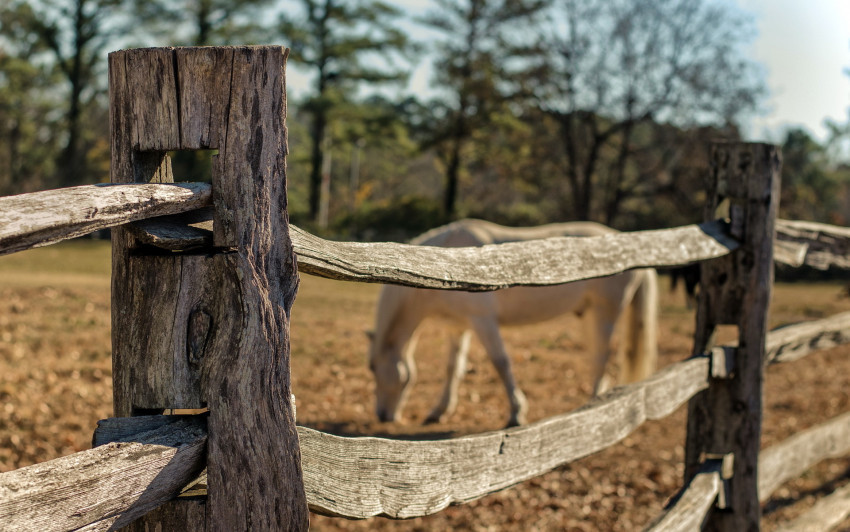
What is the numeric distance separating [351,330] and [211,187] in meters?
9.69

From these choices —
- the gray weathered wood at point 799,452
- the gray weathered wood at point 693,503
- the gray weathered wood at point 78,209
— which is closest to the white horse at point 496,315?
the gray weathered wood at point 799,452

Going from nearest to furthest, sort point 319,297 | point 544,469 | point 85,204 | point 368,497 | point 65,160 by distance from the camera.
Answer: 1. point 85,204
2. point 368,497
3. point 544,469
4. point 319,297
5. point 65,160

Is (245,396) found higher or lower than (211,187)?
lower

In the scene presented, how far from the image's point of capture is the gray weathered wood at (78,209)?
124cm

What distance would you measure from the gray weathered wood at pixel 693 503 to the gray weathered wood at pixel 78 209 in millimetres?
2203

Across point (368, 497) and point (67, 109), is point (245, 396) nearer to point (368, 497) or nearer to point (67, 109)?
point (368, 497)

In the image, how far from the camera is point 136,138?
5.16 ft

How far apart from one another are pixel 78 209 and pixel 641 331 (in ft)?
22.0

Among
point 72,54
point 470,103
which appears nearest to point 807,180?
point 470,103

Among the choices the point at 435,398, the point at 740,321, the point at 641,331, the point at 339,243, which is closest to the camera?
the point at 339,243

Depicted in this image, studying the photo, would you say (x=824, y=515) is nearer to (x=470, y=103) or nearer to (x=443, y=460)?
(x=443, y=460)

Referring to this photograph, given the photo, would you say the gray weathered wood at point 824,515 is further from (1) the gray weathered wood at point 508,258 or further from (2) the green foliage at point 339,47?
(2) the green foliage at point 339,47

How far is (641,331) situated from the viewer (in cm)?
743

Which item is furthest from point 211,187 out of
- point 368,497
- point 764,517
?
point 764,517
